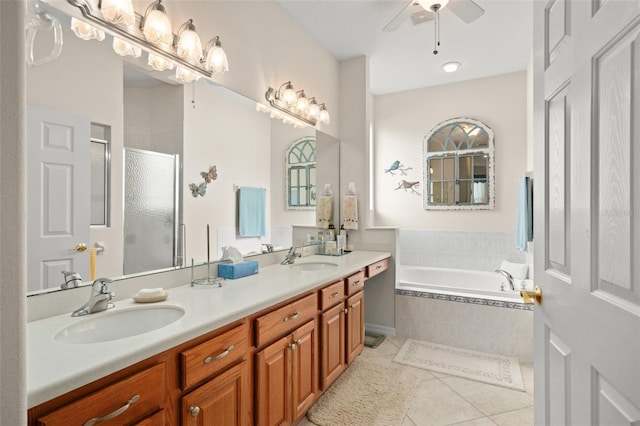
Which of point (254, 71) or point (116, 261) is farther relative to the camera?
point (254, 71)

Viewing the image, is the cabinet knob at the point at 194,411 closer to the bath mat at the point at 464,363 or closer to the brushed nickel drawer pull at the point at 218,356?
the brushed nickel drawer pull at the point at 218,356

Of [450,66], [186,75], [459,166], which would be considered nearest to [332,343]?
[186,75]

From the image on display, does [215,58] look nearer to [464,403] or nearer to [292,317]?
[292,317]

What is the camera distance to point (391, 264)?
10.7 ft

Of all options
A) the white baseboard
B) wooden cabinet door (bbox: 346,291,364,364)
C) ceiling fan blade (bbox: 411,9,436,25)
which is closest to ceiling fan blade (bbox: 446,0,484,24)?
ceiling fan blade (bbox: 411,9,436,25)

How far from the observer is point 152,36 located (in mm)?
1579

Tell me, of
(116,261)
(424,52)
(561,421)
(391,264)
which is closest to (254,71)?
(116,261)

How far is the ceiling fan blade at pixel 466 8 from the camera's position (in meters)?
2.13

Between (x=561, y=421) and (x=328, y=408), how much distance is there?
55.3 inches

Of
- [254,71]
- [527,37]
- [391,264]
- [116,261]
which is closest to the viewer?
[116,261]

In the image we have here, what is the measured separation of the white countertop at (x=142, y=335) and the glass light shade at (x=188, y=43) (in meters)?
1.21

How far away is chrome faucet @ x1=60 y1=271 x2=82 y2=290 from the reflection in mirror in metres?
3.84

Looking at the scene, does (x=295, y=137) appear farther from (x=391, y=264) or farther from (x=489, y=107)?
(x=489, y=107)

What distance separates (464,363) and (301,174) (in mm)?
2049
